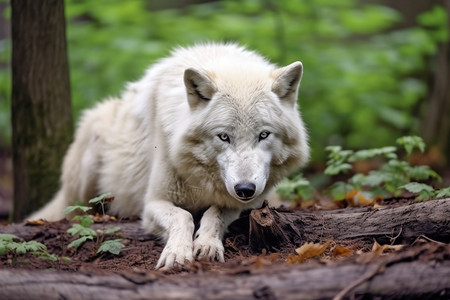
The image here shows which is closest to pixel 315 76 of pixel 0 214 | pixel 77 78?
pixel 77 78

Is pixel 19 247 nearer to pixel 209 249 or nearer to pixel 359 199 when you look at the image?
pixel 209 249

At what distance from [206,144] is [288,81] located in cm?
83

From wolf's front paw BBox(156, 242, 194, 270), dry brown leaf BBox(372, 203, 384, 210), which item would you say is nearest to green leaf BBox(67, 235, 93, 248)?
wolf's front paw BBox(156, 242, 194, 270)

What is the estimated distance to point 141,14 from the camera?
9172 millimetres

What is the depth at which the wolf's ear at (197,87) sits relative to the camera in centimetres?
384

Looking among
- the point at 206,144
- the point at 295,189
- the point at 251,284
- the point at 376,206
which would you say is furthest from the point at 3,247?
the point at 295,189

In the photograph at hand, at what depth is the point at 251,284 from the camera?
7.71 ft

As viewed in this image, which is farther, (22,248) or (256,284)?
(22,248)

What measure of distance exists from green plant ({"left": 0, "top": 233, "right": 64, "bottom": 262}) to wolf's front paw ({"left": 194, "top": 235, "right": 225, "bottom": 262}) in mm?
953

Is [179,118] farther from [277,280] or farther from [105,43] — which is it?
[105,43]

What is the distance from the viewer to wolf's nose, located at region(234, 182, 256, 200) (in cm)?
340

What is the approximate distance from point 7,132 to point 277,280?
1002 cm

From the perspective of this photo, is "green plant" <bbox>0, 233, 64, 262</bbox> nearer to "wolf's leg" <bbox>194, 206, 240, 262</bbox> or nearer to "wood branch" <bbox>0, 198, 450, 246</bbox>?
"wolf's leg" <bbox>194, 206, 240, 262</bbox>

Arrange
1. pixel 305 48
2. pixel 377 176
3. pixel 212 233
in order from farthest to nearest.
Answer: pixel 305 48
pixel 377 176
pixel 212 233
